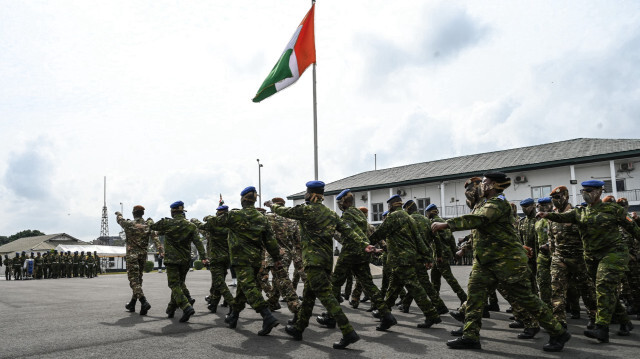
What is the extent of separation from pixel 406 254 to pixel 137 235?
5.49 meters

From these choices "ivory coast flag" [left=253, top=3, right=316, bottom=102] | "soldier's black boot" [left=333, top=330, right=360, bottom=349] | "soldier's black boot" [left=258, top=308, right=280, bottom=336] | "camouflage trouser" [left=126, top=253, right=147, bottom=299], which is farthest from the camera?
"ivory coast flag" [left=253, top=3, right=316, bottom=102]

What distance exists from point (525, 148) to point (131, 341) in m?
36.9

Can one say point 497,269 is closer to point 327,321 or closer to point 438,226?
point 438,226

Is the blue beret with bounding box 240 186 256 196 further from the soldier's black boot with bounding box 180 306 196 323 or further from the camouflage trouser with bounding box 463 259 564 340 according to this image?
the camouflage trouser with bounding box 463 259 564 340

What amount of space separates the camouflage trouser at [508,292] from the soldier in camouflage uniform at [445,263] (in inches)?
104

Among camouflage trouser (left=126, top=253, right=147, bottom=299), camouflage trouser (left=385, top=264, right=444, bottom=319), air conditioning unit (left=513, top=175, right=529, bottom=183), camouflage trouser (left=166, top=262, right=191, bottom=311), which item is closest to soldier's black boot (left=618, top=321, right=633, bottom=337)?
camouflage trouser (left=385, top=264, right=444, bottom=319)

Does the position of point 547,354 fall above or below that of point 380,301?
below

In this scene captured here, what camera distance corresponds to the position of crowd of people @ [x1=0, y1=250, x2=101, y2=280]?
1093 inches

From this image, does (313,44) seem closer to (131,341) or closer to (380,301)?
(380,301)

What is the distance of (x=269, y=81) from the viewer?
45.2 feet

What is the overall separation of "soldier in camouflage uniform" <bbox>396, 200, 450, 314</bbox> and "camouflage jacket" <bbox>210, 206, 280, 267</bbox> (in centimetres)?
239

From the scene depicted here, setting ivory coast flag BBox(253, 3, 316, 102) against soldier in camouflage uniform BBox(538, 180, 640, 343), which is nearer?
soldier in camouflage uniform BBox(538, 180, 640, 343)

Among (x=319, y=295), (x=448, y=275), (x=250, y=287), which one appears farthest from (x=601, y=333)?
(x=250, y=287)

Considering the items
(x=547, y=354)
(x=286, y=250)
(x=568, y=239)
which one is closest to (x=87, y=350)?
(x=286, y=250)
